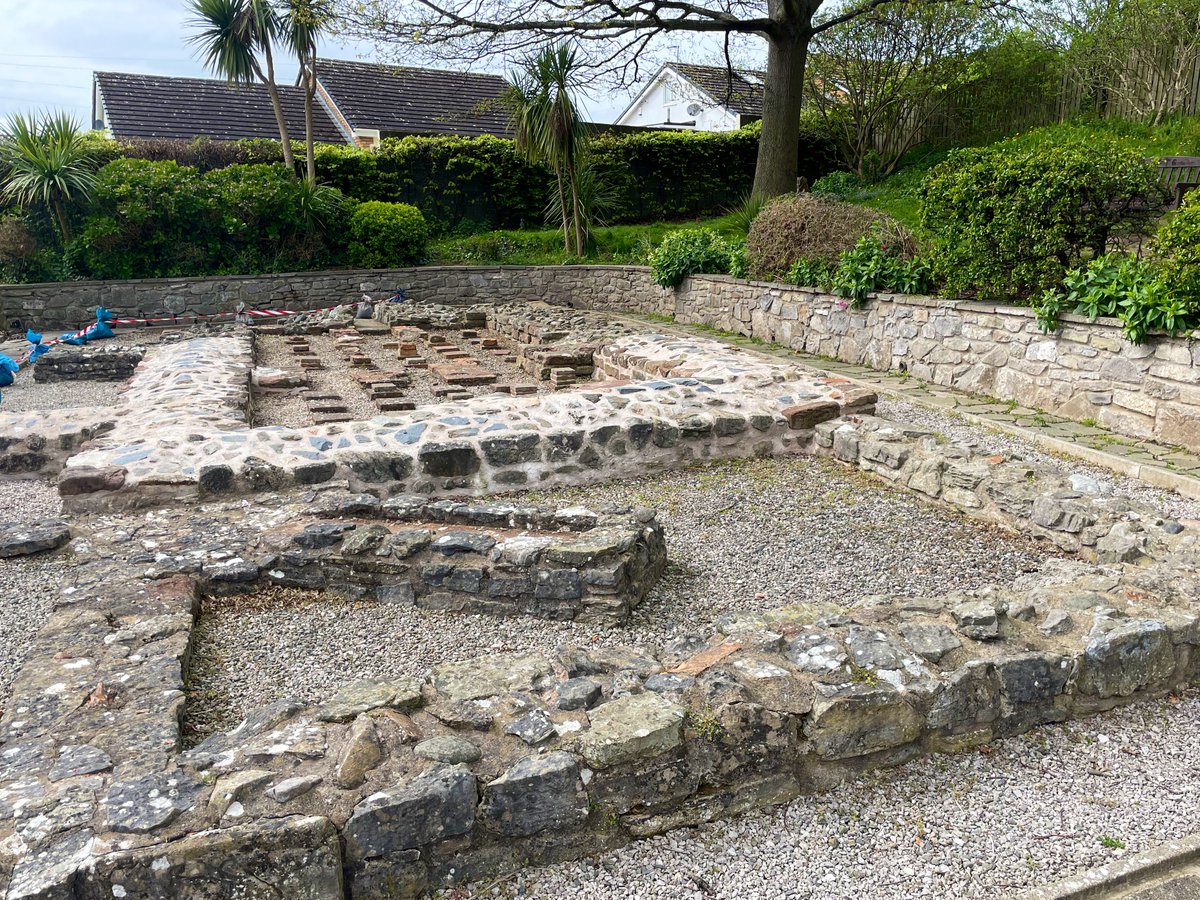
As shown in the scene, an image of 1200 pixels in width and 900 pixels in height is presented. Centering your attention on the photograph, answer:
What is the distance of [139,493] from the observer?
509 centimetres

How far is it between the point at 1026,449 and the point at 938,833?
459 centimetres

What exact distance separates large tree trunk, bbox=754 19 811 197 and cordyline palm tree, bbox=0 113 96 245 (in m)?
10.8

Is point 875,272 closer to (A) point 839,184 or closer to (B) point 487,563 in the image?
(B) point 487,563

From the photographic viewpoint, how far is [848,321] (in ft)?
31.9

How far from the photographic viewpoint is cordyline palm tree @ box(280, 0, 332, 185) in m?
15.0

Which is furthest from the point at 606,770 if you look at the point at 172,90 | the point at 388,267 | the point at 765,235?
the point at 172,90

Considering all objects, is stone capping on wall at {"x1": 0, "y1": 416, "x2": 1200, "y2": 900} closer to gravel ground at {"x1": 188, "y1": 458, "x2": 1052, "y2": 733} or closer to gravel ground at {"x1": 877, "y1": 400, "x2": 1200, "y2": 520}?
gravel ground at {"x1": 188, "y1": 458, "x2": 1052, "y2": 733}

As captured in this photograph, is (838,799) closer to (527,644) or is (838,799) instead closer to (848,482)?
(527,644)

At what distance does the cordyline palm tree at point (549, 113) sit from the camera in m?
14.9

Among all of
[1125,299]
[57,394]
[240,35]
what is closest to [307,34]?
[240,35]

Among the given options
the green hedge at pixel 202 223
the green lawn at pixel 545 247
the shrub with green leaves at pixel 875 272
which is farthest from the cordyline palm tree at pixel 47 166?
the shrub with green leaves at pixel 875 272

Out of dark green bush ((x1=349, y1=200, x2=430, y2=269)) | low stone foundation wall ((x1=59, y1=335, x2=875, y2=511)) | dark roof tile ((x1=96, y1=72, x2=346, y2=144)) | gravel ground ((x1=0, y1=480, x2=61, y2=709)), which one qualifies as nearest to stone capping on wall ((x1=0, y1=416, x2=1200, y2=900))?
gravel ground ((x1=0, y1=480, x2=61, y2=709))

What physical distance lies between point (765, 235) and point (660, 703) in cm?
966

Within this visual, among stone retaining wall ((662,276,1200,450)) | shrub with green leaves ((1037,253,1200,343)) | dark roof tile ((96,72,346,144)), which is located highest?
dark roof tile ((96,72,346,144))
